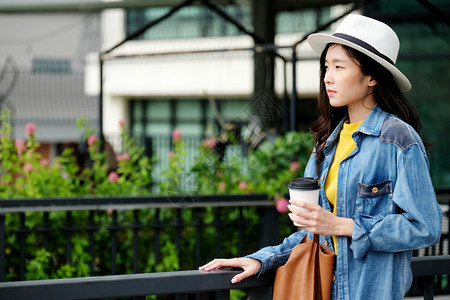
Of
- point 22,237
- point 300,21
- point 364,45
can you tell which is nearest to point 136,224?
point 22,237

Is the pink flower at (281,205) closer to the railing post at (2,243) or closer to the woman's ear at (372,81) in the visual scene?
the railing post at (2,243)

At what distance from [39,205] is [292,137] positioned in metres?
1.85

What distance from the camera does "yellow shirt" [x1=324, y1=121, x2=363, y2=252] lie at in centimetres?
171

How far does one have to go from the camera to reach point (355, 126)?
1757 mm

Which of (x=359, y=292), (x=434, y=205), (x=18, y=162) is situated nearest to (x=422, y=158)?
(x=434, y=205)

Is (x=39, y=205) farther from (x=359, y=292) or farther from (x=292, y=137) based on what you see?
(x=359, y=292)

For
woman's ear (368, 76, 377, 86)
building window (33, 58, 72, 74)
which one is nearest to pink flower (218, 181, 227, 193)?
woman's ear (368, 76, 377, 86)

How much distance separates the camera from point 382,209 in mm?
1568

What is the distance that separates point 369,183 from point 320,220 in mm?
199

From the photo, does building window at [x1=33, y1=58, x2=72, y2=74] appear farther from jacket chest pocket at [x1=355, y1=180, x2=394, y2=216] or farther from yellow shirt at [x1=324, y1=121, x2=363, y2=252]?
jacket chest pocket at [x1=355, y1=180, x2=394, y2=216]

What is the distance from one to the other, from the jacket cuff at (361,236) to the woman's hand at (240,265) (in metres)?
0.31

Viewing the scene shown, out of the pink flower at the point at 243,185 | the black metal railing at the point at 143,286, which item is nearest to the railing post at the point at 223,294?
the black metal railing at the point at 143,286

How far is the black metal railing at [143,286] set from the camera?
4.89 feet

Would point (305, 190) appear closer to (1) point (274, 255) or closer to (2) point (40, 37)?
(1) point (274, 255)
